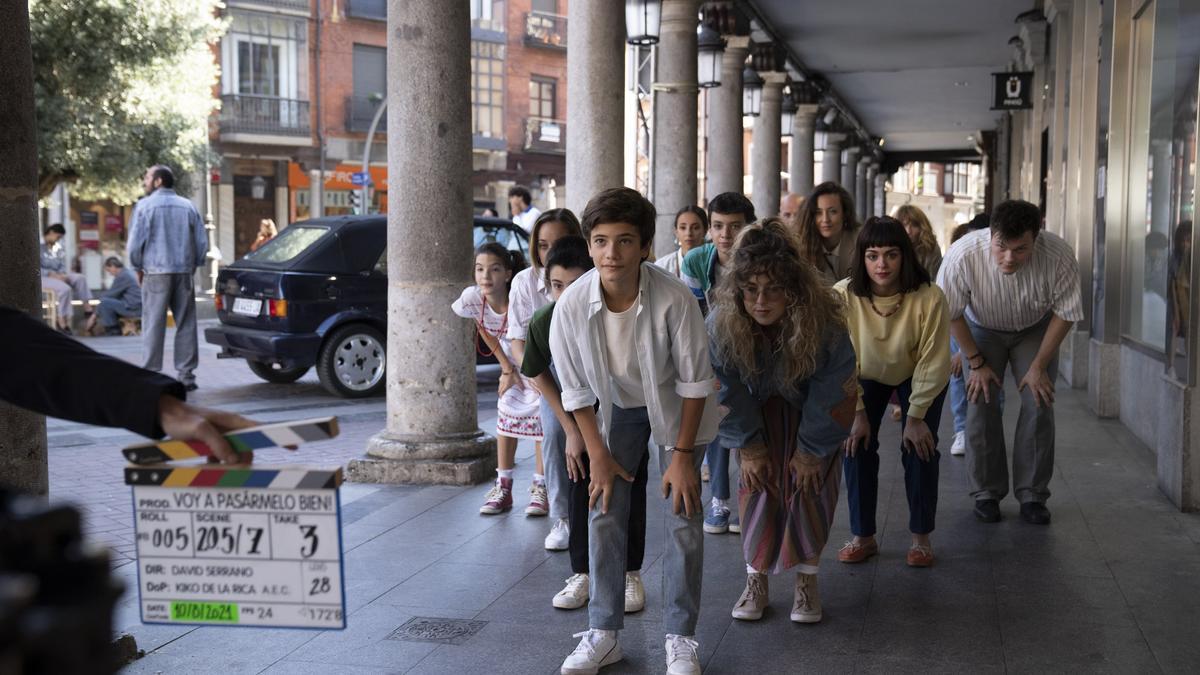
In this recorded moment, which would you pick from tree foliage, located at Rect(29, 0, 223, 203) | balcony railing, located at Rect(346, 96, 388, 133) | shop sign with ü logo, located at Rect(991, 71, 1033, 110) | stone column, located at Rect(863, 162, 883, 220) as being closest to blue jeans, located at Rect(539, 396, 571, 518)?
shop sign with ü logo, located at Rect(991, 71, 1033, 110)

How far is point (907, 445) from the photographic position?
5.55m

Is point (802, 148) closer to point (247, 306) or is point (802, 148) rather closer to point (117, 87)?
point (117, 87)

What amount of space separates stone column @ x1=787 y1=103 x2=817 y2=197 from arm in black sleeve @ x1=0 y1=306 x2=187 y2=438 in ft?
77.1

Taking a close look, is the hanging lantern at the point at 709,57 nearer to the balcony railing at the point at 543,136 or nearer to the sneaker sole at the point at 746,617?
the sneaker sole at the point at 746,617

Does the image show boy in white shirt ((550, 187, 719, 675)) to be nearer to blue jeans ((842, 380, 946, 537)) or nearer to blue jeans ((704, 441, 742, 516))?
blue jeans ((842, 380, 946, 537))

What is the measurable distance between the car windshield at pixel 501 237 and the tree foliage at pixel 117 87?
1028cm

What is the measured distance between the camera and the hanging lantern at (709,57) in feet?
49.4

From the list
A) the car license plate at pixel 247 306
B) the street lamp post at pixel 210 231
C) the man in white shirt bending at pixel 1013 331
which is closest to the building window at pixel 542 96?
the street lamp post at pixel 210 231

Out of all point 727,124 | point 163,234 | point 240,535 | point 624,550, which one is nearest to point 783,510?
point 624,550

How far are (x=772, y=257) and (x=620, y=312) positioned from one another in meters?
0.67

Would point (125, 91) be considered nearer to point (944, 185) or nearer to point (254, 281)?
point (254, 281)

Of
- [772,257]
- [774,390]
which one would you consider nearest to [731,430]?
[774,390]

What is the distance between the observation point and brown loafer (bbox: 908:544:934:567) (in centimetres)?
556

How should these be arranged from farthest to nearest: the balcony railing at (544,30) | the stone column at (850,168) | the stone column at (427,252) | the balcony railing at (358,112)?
1. the balcony railing at (544,30)
2. the balcony railing at (358,112)
3. the stone column at (850,168)
4. the stone column at (427,252)
